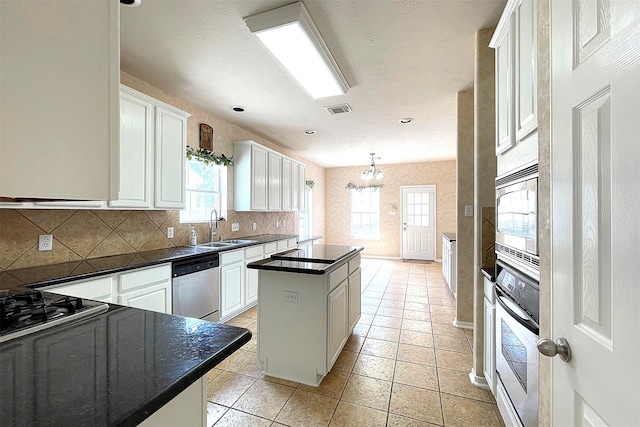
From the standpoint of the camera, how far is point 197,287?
280cm

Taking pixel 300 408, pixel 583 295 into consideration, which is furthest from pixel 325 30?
pixel 300 408

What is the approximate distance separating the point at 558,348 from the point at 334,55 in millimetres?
2508

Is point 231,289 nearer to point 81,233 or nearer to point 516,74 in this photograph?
point 81,233

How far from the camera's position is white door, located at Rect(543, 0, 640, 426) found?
21.7 inches

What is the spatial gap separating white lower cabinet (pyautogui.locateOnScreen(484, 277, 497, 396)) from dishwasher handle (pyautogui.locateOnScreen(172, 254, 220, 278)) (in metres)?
2.54

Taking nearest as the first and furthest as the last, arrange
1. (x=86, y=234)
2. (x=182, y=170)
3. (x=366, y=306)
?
(x=86, y=234)
(x=182, y=170)
(x=366, y=306)

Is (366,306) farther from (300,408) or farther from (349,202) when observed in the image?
(349,202)

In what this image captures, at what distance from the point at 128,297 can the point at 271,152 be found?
3.20 meters

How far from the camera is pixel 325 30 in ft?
6.93

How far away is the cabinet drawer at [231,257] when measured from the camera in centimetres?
319

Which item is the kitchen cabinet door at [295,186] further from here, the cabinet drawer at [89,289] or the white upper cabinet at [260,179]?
the cabinet drawer at [89,289]

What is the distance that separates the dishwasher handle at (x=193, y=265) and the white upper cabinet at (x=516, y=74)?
2735 millimetres

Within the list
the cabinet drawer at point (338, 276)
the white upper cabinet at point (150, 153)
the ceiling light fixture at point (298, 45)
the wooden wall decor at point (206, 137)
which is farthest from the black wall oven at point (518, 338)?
the wooden wall decor at point (206, 137)

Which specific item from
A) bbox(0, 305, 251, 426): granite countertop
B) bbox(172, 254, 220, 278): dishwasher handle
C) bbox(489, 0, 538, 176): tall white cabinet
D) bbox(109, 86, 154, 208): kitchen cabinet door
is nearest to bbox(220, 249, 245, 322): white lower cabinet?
bbox(172, 254, 220, 278): dishwasher handle
